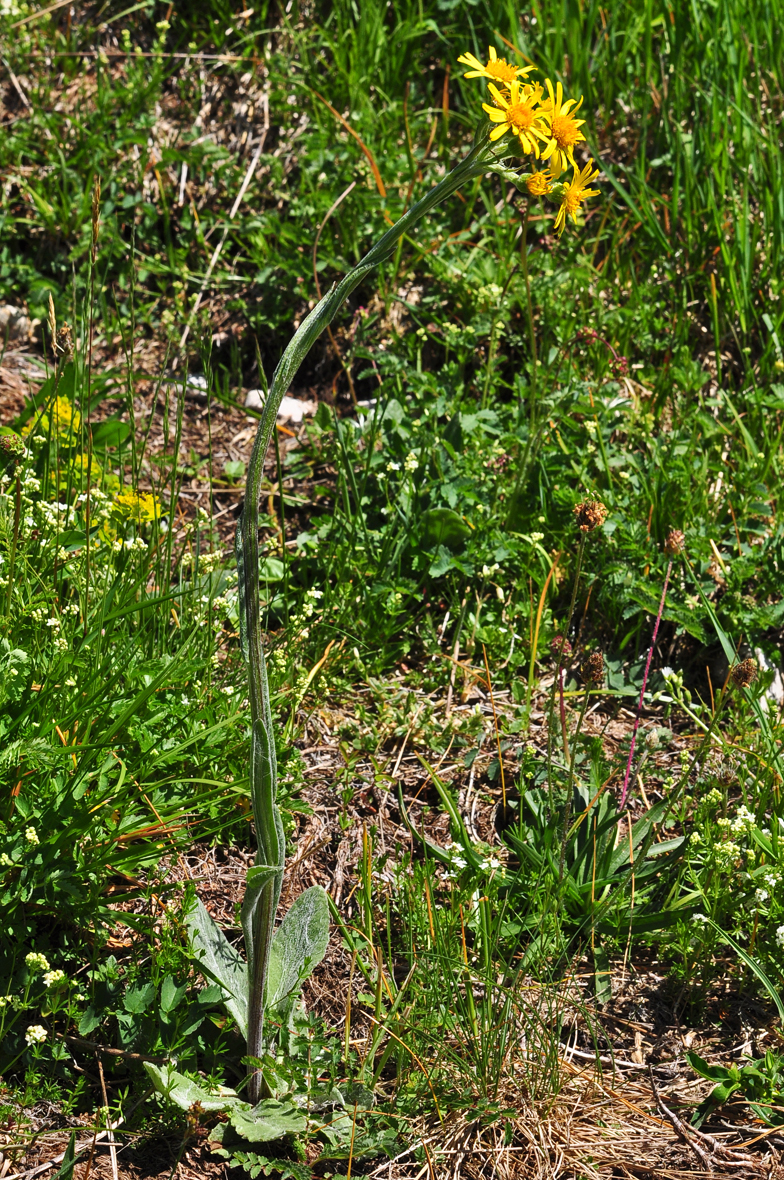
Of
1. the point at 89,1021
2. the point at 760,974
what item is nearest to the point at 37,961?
the point at 89,1021

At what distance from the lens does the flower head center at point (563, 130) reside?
1346 mm

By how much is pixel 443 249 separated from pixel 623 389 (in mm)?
826

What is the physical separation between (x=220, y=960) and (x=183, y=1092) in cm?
24

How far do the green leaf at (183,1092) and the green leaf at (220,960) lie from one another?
0.11 m

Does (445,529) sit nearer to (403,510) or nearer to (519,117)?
(403,510)

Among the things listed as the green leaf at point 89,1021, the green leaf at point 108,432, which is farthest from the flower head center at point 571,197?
the green leaf at point 108,432

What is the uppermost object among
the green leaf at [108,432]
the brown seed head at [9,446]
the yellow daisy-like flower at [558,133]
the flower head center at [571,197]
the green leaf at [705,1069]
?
the yellow daisy-like flower at [558,133]

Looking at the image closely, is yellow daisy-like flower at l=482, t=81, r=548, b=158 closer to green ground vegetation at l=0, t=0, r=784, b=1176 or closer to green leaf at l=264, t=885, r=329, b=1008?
green ground vegetation at l=0, t=0, r=784, b=1176

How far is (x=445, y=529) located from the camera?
2.74 meters

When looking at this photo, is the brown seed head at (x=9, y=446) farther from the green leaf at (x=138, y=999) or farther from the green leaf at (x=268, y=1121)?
the green leaf at (x=268, y=1121)

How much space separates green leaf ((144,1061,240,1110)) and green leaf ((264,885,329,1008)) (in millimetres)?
192

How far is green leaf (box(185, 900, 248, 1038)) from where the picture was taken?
1.86m

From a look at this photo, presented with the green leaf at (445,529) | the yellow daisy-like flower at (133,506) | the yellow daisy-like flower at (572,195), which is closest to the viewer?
the yellow daisy-like flower at (572,195)

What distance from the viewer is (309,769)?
2.42 m
